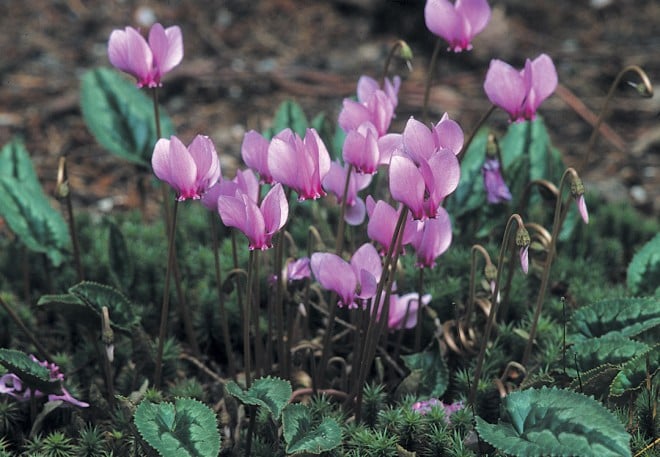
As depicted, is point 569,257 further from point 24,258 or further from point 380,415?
point 24,258

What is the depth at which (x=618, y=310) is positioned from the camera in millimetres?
2297

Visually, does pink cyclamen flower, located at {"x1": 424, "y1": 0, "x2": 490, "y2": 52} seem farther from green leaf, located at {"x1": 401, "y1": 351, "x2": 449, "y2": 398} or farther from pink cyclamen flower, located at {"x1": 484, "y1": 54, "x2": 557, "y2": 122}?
green leaf, located at {"x1": 401, "y1": 351, "x2": 449, "y2": 398}

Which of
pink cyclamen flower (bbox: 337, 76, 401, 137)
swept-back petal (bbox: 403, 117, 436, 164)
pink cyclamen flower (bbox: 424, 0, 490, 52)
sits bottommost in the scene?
pink cyclamen flower (bbox: 337, 76, 401, 137)

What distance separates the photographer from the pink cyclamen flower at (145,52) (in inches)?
85.4

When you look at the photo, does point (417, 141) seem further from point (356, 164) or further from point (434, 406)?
point (434, 406)

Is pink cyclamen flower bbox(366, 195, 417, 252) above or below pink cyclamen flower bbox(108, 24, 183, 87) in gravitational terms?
below

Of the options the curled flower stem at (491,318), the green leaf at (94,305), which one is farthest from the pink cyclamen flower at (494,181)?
the green leaf at (94,305)

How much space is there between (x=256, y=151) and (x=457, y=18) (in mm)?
614

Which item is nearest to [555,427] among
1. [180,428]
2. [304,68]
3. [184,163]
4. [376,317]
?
[376,317]

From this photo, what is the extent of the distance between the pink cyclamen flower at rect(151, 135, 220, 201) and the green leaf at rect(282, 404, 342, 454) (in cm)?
52

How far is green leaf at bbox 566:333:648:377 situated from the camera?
7.00 ft

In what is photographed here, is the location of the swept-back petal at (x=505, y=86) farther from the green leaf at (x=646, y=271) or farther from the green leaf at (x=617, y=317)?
the green leaf at (x=646, y=271)

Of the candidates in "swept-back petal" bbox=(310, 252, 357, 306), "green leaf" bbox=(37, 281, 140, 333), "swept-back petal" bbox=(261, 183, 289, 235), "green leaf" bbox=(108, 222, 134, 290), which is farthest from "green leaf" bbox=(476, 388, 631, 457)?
"green leaf" bbox=(108, 222, 134, 290)

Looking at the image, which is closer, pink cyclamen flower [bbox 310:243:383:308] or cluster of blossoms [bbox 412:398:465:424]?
pink cyclamen flower [bbox 310:243:383:308]
